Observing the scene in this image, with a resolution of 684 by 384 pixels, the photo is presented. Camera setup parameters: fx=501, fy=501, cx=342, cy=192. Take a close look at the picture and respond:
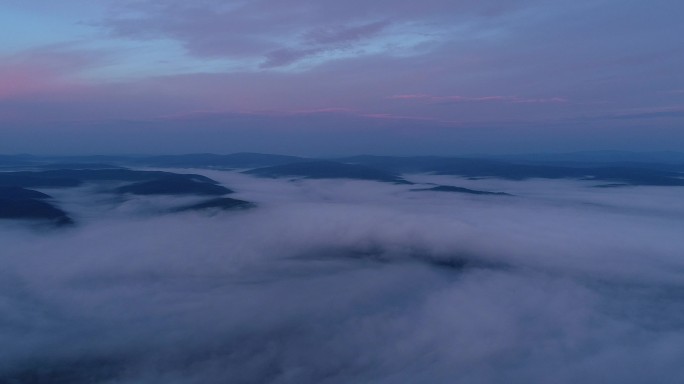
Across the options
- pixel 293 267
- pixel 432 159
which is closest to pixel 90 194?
pixel 293 267

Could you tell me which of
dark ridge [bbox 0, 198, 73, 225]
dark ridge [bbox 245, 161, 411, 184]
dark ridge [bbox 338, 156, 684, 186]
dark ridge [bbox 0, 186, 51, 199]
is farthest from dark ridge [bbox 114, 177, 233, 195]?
dark ridge [bbox 338, 156, 684, 186]

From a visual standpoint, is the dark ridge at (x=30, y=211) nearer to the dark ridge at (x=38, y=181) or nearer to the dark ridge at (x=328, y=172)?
the dark ridge at (x=38, y=181)

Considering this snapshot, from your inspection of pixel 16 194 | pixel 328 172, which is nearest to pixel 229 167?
pixel 328 172

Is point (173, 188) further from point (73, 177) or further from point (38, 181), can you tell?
point (73, 177)

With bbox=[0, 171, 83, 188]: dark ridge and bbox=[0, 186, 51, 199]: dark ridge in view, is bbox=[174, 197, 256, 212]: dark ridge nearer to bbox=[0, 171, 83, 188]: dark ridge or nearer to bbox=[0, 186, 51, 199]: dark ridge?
bbox=[0, 186, 51, 199]: dark ridge

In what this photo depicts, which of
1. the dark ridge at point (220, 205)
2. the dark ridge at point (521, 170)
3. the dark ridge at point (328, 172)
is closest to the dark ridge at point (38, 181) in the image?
the dark ridge at point (220, 205)
